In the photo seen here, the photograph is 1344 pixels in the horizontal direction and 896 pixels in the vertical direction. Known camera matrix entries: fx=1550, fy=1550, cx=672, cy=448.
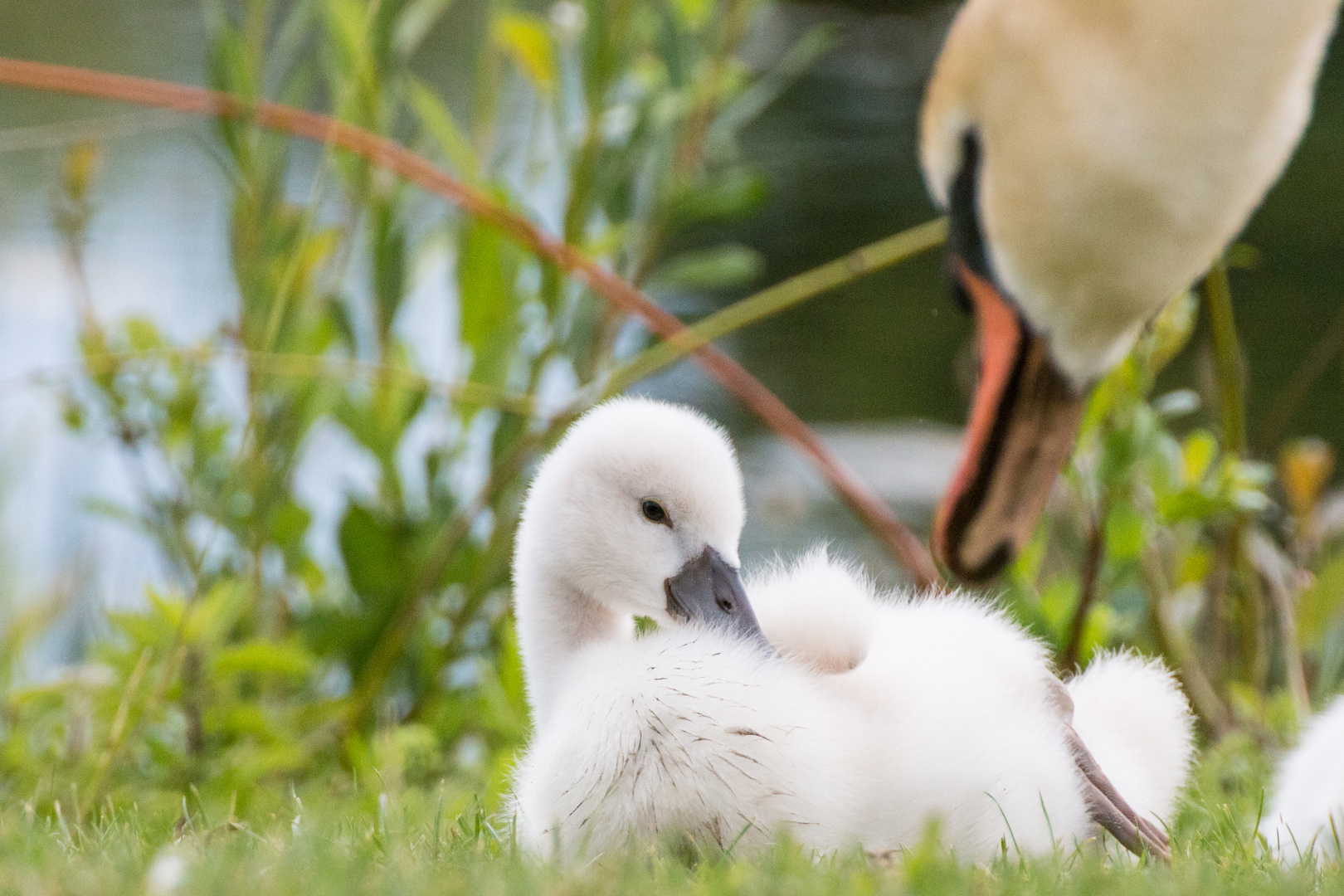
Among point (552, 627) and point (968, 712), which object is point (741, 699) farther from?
point (552, 627)

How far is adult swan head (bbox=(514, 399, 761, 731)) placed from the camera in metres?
2.00

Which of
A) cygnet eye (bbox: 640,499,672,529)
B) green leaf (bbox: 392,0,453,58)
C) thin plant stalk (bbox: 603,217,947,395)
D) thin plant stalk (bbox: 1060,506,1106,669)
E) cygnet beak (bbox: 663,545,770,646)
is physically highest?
green leaf (bbox: 392,0,453,58)

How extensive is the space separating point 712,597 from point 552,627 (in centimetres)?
25

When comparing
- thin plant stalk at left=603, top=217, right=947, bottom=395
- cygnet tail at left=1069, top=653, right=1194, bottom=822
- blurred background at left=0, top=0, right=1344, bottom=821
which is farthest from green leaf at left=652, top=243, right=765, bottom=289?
cygnet tail at left=1069, top=653, right=1194, bottom=822

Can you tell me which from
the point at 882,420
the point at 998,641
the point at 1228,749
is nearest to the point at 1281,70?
the point at 998,641

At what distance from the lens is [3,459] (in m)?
3.72

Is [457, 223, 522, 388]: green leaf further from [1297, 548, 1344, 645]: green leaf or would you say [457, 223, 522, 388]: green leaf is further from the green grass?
[1297, 548, 1344, 645]: green leaf

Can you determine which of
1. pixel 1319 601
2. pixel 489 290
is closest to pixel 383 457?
pixel 489 290

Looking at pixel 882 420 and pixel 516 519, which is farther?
pixel 882 420

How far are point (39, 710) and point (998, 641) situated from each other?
6.48ft

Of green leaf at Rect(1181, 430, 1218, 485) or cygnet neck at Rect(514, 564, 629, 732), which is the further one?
green leaf at Rect(1181, 430, 1218, 485)

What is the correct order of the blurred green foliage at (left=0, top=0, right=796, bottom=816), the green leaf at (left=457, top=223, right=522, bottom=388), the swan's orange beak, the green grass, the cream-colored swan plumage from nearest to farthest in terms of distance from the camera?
1. the green grass
2. the cream-colored swan plumage
3. the swan's orange beak
4. the blurred green foliage at (left=0, top=0, right=796, bottom=816)
5. the green leaf at (left=457, top=223, right=522, bottom=388)

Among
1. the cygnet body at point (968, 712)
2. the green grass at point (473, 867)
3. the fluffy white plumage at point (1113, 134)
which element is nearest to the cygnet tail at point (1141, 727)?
the cygnet body at point (968, 712)

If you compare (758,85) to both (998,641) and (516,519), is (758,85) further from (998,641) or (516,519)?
(998,641)
